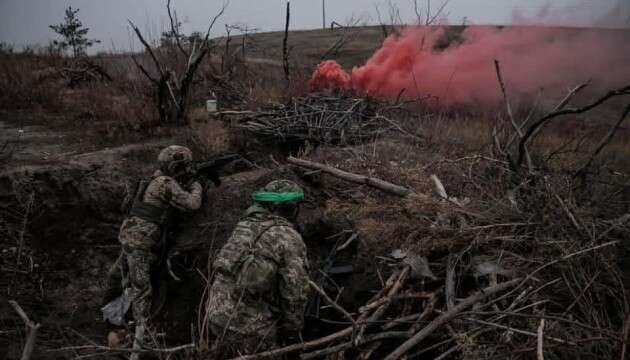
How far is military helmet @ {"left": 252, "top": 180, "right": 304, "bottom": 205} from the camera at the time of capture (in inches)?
137

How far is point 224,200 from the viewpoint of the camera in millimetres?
5492

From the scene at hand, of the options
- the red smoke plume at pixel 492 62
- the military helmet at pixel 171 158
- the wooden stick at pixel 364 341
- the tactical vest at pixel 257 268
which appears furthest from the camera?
the red smoke plume at pixel 492 62

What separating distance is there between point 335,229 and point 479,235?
1.93 metres

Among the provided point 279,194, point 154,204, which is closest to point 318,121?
point 154,204

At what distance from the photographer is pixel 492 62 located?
40.8ft

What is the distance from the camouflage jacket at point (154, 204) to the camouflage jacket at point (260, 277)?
1484 mm

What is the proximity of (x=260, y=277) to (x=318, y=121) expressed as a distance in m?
4.80

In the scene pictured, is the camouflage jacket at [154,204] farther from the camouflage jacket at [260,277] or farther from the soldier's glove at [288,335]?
the soldier's glove at [288,335]

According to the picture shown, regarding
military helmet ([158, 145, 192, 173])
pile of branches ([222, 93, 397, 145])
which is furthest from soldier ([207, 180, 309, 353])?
pile of branches ([222, 93, 397, 145])

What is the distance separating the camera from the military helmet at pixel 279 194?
3.48 meters

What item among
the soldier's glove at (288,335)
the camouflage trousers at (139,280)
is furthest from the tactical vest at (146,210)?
the soldier's glove at (288,335)

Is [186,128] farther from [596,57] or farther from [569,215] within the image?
[596,57]

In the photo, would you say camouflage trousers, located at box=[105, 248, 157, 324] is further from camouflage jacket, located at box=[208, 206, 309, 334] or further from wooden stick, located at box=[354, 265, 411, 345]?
wooden stick, located at box=[354, 265, 411, 345]

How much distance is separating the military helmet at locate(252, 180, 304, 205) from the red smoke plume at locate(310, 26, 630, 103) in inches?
320
